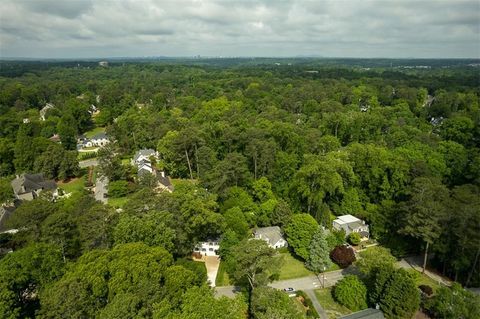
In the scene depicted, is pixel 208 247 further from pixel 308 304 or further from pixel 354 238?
pixel 354 238

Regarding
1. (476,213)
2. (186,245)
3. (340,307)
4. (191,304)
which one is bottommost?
(340,307)

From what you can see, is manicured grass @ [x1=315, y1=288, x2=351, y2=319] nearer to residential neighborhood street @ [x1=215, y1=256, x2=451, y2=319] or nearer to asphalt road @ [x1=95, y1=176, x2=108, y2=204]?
residential neighborhood street @ [x1=215, y1=256, x2=451, y2=319]

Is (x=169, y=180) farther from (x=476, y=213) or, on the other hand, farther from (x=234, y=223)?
(x=476, y=213)

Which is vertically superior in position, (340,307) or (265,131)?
(265,131)

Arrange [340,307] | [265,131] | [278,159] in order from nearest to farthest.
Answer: [340,307]
[278,159]
[265,131]

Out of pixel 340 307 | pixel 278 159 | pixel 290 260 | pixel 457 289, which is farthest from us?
pixel 278 159

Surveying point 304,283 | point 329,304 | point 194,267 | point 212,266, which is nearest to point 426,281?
point 329,304

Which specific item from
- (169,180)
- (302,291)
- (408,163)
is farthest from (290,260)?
(169,180)
